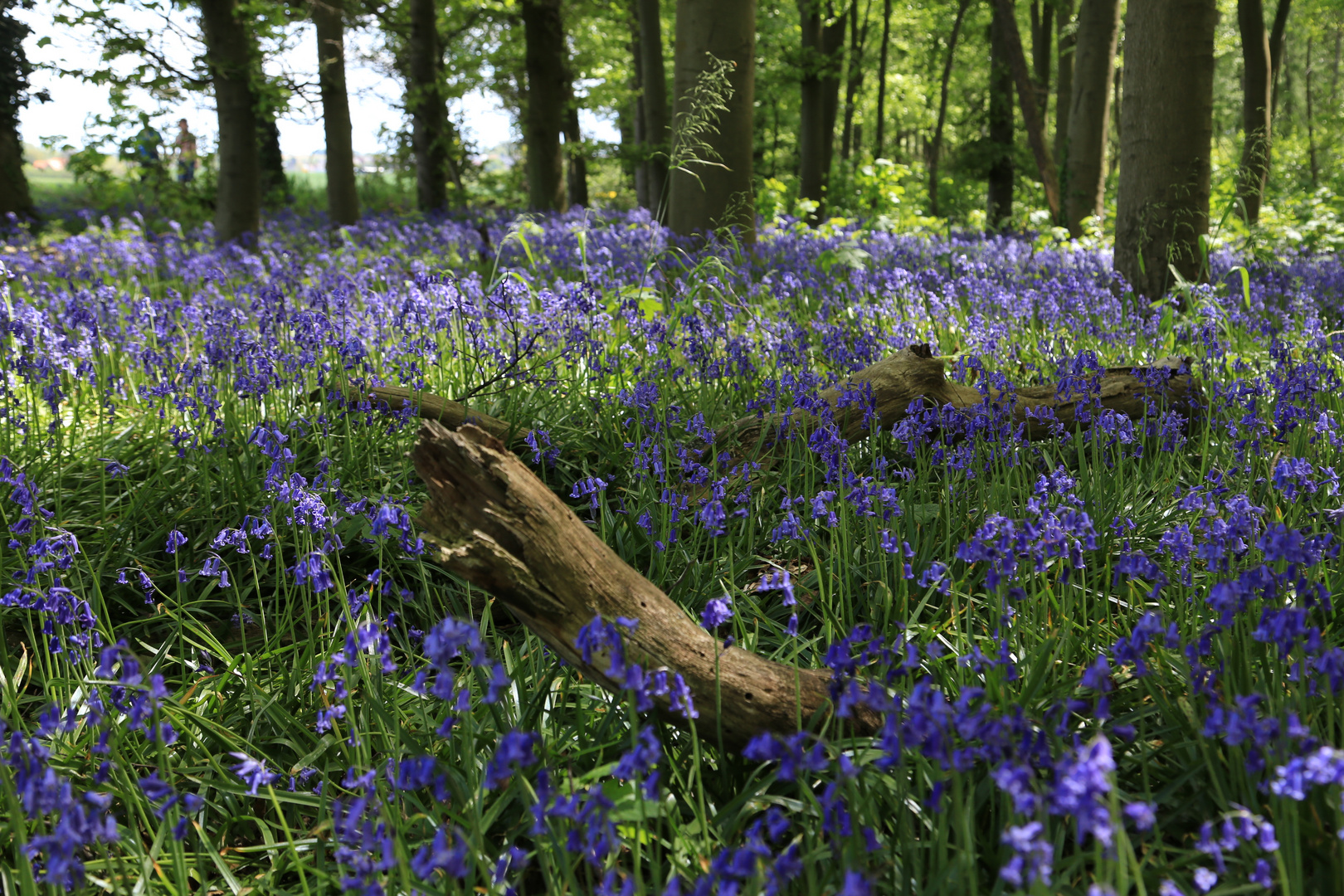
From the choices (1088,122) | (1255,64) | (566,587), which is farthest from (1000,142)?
(566,587)

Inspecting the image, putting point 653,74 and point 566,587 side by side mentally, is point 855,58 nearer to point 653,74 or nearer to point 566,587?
point 653,74

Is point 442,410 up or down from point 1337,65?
down

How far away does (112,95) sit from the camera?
9.93 metres

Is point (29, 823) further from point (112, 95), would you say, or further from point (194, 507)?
point (112, 95)

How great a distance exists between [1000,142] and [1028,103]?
16.3ft

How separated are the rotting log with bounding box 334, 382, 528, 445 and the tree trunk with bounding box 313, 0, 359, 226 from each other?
32.9ft

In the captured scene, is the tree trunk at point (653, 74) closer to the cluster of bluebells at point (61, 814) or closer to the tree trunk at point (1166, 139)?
the tree trunk at point (1166, 139)

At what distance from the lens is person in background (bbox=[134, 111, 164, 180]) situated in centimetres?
1006

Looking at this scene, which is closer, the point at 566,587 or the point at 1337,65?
the point at 566,587

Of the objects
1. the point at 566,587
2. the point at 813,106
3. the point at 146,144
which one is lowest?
the point at 566,587

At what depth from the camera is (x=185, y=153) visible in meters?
15.0

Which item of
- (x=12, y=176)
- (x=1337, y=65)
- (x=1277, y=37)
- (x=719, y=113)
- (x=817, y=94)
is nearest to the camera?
(x=719, y=113)

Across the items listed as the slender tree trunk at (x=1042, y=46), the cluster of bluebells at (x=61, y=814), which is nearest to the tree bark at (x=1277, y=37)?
the slender tree trunk at (x=1042, y=46)

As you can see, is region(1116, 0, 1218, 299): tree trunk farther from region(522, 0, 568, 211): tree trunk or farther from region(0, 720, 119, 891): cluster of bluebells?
region(522, 0, 568, 211): tree trunk
